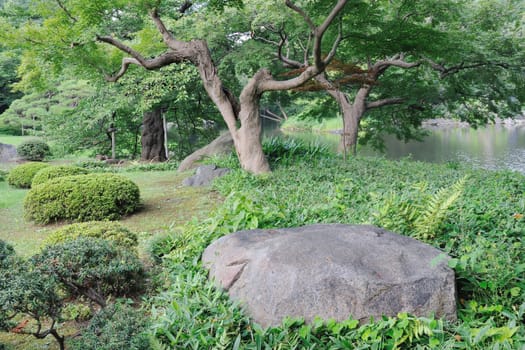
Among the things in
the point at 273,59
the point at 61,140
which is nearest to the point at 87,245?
the point at 273,59

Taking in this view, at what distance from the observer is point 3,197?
366 inches

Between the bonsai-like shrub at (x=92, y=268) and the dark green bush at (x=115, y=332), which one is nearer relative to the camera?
the dark green bush at (x=115, y=332)

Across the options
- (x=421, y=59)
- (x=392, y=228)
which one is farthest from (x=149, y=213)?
(x=421, y=59)

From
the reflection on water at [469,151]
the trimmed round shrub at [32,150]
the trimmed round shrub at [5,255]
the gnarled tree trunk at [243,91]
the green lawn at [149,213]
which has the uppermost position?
the gnarled tree trunk at [243,91]

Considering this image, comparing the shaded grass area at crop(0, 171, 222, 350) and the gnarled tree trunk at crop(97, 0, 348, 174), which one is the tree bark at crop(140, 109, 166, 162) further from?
the gnarled tree trunk at crop(97, 0, 348, 174)

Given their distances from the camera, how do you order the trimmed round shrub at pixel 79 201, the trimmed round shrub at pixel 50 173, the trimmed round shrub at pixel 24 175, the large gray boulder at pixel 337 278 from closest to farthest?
the large gray boulder at pixel 337 278
the trimmed round shrub at pixel 79 201
the trimmed round shrub at pixel 50 173
the trimmed round shrub at pixel 24 175

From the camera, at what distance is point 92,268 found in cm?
330

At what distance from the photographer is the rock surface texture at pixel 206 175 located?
8914 millimetres

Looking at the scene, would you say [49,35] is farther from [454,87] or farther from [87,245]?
[454,87]

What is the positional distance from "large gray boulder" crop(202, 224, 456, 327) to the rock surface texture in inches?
225

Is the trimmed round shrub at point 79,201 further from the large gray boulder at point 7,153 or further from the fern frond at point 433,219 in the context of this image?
the large gray boulder at point 7,153

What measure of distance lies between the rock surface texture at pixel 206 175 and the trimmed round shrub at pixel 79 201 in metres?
2.27

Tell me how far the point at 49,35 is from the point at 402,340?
347 inches

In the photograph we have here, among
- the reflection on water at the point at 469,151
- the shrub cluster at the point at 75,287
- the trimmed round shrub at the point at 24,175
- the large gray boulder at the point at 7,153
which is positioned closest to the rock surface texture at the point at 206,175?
the trimmed round shrub at the point at 24,175
